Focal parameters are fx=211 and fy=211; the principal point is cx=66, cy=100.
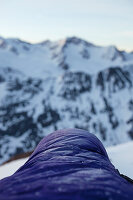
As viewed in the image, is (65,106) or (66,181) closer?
(66,181)

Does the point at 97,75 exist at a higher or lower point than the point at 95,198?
higher

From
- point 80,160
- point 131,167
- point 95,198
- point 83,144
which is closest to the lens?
point 95,198

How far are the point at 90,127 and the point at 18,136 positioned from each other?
36.1 metres

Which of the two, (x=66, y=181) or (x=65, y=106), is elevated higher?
(x=65, y=106)

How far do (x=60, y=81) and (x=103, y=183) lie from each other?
5410 inches

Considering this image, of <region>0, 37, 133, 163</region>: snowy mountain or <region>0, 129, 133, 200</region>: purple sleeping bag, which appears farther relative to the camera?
<region>0, 37, 133, 163</region>: snowy mountain

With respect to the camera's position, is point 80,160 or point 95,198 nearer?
point 95,198

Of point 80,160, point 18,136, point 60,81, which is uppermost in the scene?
point 60,81

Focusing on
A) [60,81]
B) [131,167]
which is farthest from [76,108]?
[131,167]

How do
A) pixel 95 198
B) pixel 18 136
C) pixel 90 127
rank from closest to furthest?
pixel 95 198
pixel 18 136
pixel 90 127

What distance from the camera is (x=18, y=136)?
329 feet

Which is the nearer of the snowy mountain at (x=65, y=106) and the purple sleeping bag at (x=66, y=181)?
the purple sleeping bag at (x=66, y=181)

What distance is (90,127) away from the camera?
108250 mm

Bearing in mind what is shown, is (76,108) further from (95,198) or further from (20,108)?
(95,198)
